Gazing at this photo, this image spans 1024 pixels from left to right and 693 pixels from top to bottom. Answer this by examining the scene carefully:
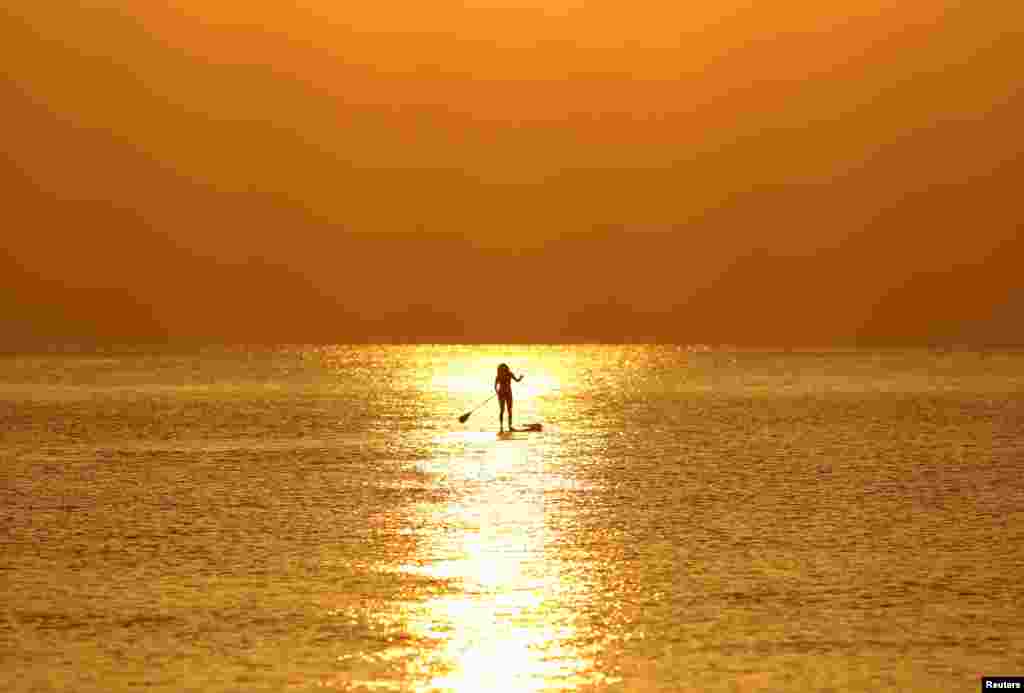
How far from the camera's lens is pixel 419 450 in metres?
55.1

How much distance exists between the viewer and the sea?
65.8 ft

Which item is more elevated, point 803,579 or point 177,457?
point 177,457

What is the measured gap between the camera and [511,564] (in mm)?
27359

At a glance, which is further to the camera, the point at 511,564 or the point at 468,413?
the point at 468,413

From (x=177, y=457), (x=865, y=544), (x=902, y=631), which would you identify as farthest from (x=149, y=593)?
(x=177, y=457)

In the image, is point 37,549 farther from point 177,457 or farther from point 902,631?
point 177,457

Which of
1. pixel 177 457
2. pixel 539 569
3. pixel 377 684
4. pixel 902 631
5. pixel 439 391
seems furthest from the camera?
pixel 439 391

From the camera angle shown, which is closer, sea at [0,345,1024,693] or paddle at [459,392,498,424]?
sea at [0,345,1024,693]

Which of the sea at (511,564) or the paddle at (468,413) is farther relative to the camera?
the paddle at (468,413)

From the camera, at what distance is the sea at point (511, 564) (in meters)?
20.0

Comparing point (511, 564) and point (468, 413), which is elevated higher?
point (468, 413)

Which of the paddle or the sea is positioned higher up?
the paddle

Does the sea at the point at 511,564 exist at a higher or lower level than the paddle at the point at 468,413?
lower

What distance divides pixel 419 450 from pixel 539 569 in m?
28.4
